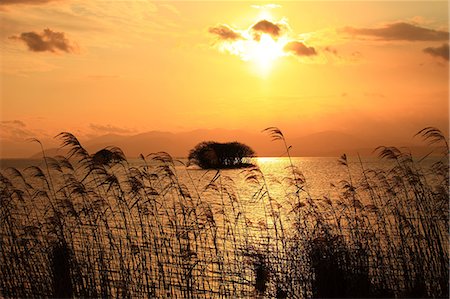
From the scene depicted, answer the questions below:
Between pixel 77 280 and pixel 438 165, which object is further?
pixel 438 165

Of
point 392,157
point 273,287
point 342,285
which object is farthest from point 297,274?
point 392,157

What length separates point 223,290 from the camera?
14.8 meters

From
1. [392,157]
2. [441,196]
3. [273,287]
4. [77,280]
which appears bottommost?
[273,287]

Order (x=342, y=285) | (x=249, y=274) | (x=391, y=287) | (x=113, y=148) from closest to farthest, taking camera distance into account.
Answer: (x=342, y=285) < (x=391, y=287) < (x=113, y=148) < (x=249, y=274)

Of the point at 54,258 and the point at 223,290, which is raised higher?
the point at 54,258

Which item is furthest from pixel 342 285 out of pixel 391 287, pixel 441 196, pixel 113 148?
pixel 113 148

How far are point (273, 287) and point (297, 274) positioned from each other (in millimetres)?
1226

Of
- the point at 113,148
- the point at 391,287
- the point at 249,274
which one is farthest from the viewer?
the point at 249,274

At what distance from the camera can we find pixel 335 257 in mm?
12750

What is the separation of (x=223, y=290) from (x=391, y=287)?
190 inches

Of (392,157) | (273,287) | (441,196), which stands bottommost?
(273,287)

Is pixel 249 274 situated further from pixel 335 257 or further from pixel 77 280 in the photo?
pixel 77 280

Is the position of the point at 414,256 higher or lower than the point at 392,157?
lower

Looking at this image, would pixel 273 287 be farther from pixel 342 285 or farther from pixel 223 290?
pixel 342 285
